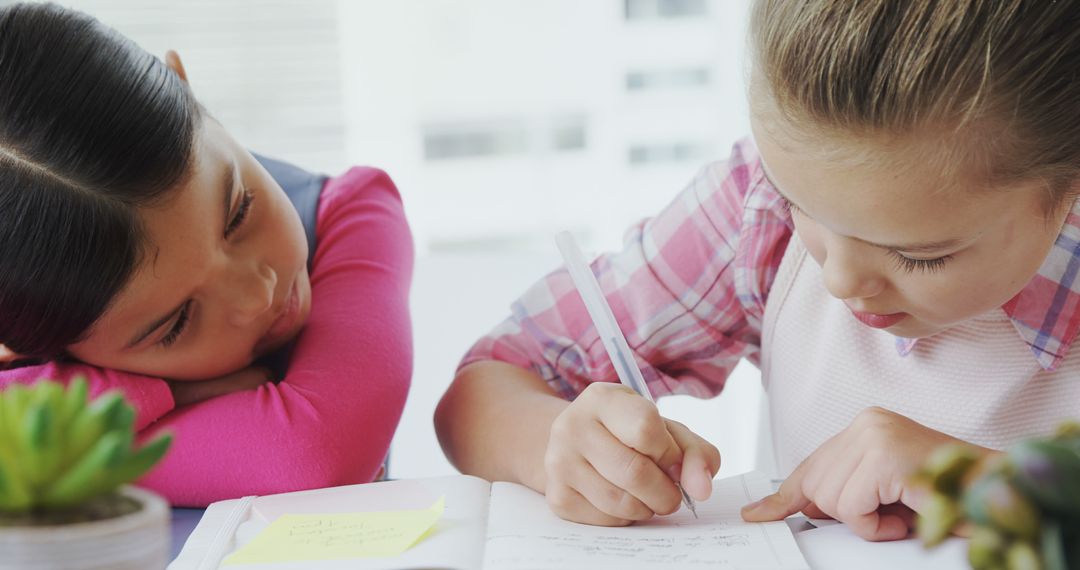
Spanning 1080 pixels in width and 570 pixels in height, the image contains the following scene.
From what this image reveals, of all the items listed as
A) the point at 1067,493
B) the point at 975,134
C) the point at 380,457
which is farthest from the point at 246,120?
the point at 1067,493

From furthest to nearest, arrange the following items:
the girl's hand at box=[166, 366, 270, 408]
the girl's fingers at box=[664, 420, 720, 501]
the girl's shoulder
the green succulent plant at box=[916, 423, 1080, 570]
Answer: the girl's shoulder < the girl's hand at box=[166, 366, 270, 408] < the girl's fingers at box=[664, 420, 720, 501] < the green succulent plant at box=[916, 423, 1080, 570]

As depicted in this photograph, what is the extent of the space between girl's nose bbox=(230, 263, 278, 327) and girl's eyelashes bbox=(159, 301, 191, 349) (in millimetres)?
36

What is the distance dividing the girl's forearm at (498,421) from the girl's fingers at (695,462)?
0.12 metres

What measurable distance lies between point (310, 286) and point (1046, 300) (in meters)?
0.64

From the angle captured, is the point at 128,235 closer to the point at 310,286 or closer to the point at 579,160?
the point at 310,286

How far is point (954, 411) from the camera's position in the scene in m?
0.86

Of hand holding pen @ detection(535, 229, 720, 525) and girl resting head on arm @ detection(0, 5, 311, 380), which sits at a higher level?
girl resting head on arm @ detection(0, 5, 311, 380)

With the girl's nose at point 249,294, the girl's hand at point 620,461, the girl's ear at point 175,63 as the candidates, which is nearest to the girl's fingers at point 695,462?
the girl's hand at point 620,461

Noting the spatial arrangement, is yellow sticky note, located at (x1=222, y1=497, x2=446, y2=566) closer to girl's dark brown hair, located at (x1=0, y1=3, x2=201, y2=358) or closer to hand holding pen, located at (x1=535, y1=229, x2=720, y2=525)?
hand holding pen, located at (x1=535, y1=229, x2=720, y2=525)

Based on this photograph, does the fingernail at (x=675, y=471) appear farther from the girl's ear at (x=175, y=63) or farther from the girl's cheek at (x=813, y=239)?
the girl's ear at (x=175, y=63)

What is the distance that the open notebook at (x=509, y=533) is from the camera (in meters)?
0.61

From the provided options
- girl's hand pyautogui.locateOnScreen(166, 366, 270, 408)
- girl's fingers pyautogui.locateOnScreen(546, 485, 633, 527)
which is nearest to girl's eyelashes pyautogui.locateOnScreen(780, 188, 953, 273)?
girl's fingers pyautogui.locateOnScreen(546, 485, 633, 527)

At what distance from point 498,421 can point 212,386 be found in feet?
0.85

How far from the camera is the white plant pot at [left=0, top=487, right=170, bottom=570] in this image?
1.30 feet
